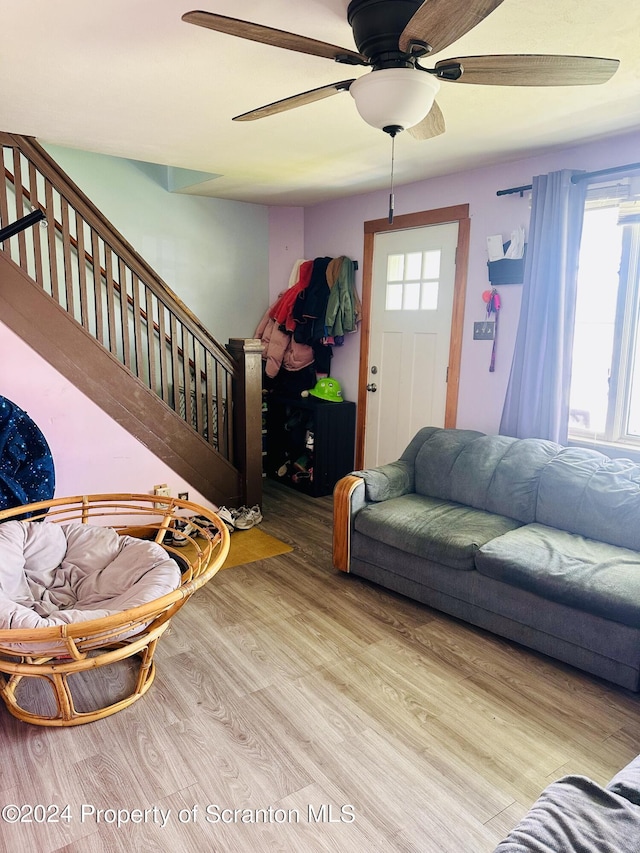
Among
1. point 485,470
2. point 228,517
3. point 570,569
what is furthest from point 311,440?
point 570,569

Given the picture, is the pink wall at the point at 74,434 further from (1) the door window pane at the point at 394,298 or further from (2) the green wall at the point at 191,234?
(1) the door window pane at the point at 394,298

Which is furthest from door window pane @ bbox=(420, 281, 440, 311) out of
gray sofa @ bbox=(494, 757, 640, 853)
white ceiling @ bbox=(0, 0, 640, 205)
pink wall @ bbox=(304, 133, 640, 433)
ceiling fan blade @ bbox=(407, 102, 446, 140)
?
gray sofa @ bbox=(494, 757, 640, 853)

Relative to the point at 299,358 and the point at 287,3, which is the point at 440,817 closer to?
the point at 287,3

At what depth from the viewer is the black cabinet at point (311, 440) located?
15.0ft

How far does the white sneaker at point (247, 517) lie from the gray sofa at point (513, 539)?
35.6 inches

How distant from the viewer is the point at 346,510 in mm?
3111

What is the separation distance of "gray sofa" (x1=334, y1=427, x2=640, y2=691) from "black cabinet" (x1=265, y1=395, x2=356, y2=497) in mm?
1149

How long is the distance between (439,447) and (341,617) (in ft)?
3.88

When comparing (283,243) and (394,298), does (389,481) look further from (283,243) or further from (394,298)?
(283,243)

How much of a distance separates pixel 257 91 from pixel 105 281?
1.88 metres

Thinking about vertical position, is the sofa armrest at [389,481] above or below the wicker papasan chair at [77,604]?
above

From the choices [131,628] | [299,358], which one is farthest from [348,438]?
[131,628]

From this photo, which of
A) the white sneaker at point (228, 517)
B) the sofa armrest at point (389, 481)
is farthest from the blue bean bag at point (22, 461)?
the sofa armrest at point (389, 481)

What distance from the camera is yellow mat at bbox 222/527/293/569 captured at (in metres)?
3.43
